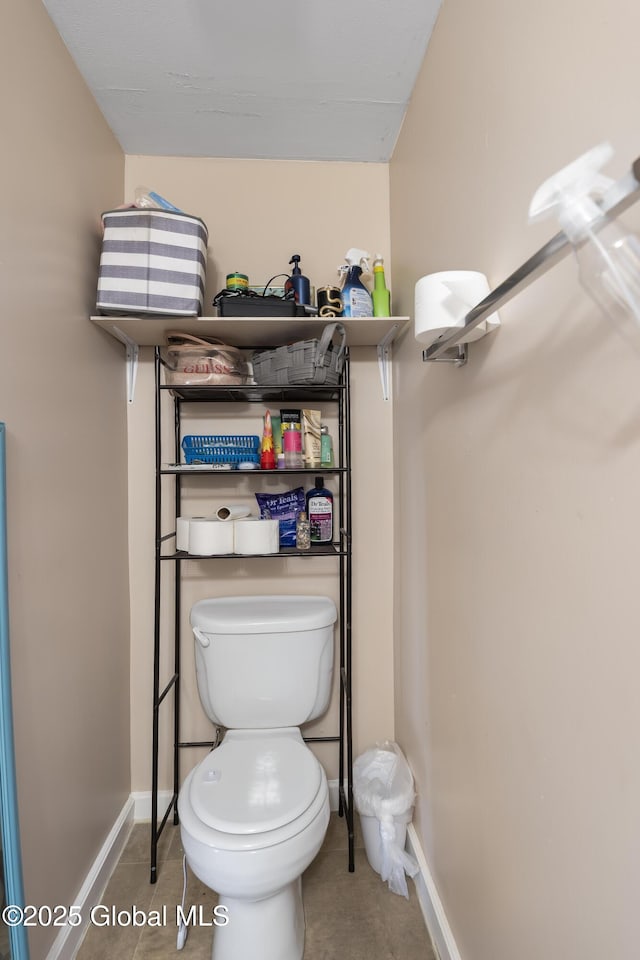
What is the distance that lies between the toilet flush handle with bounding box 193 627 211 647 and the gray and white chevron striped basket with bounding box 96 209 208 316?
99 centimetres

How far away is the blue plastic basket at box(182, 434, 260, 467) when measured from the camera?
5.31ft

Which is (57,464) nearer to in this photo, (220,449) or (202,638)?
(220,449)

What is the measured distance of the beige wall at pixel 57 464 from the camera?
107cm

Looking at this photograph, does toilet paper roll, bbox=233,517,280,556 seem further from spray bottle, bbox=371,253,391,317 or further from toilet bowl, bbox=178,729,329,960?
spray bottle, bbox=371,253,391,317

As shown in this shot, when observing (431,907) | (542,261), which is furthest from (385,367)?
(431,907)

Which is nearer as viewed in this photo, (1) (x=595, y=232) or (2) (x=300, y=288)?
(1) (x=595, y=232)

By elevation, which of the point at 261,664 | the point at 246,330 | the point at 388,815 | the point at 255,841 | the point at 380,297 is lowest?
the point at 388,815

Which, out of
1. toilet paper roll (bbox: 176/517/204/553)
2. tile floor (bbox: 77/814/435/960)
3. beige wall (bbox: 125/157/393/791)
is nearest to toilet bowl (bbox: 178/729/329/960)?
tile floor (bbox: 77/814/435/960)

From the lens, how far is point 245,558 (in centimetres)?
160

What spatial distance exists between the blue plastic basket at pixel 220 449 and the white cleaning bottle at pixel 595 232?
4.08 ft

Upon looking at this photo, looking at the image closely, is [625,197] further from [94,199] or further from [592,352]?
[94,199]

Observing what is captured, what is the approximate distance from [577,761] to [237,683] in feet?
3.71

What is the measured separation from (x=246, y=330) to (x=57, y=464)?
27.2 inches

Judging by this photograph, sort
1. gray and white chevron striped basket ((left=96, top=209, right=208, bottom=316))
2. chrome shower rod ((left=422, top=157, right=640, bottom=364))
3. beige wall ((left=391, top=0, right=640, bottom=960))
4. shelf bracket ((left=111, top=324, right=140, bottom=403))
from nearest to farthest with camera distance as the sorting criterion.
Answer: chrome shower rod ((left=422, top=157, right=640, bottom=364)), beige wall ((left=391, top=0, right=640, bottom=960)), gray and white chevron striped basket ((left=96, top=209, right=208, bottom=316)), shelf bracket ((left=111, top=324, right=140, bottom=403))
